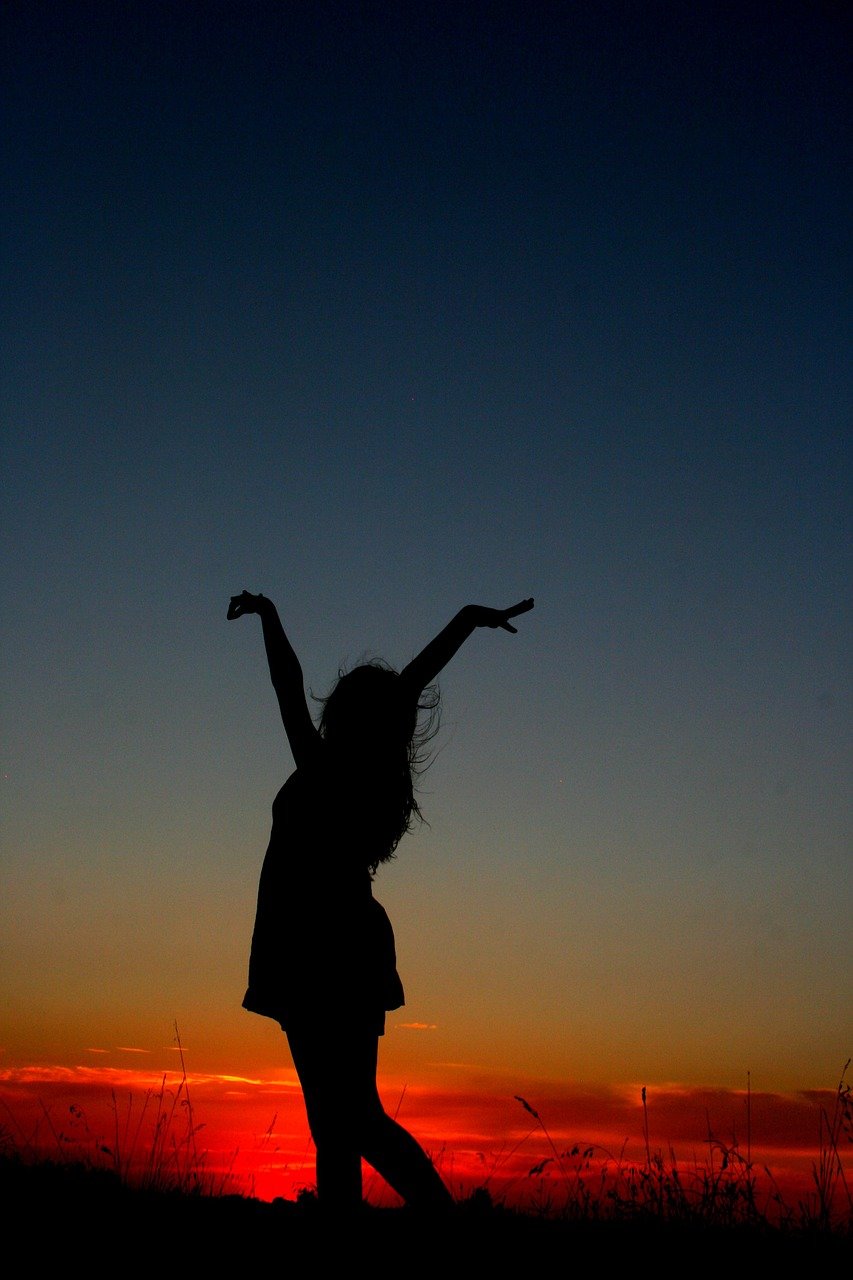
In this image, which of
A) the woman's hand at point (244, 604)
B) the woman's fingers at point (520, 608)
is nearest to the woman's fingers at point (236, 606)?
the woman's hand at point (244, 604)

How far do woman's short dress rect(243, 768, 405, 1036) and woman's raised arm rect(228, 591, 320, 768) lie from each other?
99 mm

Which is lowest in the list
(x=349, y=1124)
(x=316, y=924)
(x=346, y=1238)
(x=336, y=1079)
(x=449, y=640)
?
(x=346, y=1238)

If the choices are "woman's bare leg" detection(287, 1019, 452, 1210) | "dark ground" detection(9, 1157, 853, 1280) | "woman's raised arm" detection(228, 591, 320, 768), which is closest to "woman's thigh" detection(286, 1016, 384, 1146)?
"woman's bare leg" detection(287, 1019, 452, 1210)

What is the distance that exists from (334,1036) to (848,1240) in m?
2.57

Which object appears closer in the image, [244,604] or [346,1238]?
[346,1238]

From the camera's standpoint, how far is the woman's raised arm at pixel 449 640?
3.47m

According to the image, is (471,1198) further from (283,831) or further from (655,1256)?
(283,831)

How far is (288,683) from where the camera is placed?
3.48 m

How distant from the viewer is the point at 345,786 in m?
3.37

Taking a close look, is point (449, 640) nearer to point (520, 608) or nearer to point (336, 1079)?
point (520, 608)

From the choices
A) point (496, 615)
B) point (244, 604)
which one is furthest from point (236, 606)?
point (496, 615)

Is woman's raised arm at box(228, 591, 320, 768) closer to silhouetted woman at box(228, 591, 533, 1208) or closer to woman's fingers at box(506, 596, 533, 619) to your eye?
silhouetted woman at box(228, 591, 533, 1208)

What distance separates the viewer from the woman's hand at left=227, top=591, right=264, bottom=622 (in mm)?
3795

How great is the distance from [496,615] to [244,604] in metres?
0.97
